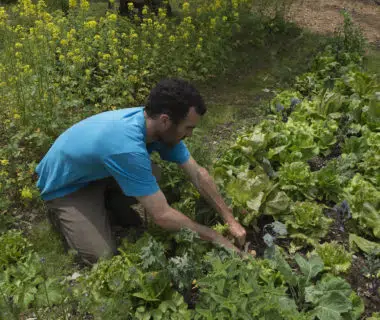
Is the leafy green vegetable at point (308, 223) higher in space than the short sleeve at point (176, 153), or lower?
lower

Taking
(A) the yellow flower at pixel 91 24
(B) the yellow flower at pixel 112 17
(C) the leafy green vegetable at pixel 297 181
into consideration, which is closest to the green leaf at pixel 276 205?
(C) the leafy green vegetable at pixel 297 181

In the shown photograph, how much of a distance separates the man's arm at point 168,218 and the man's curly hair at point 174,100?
22.6 inches

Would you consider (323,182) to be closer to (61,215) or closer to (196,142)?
(196,142)

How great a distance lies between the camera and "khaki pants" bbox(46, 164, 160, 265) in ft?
12.3

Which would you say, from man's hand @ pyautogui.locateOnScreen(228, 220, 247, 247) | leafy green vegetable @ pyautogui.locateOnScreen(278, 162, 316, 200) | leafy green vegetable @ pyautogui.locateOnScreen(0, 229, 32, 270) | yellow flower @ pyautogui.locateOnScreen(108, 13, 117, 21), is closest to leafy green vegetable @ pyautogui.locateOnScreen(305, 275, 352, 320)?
man's hand @ pyautogui.locateOnScreen(228, 220, 247, 247)

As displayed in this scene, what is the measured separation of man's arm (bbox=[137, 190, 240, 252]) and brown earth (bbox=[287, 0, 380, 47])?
7.25 m

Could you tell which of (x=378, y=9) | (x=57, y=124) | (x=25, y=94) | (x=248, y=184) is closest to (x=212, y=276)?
(x=248, y=184)

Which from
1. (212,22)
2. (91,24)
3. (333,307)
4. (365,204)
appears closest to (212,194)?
(333,307)

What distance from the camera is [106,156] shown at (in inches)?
131

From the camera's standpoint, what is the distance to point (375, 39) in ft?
30.9

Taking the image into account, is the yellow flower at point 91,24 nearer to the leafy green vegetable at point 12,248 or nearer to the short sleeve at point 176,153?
the short sleeve at point 176,153

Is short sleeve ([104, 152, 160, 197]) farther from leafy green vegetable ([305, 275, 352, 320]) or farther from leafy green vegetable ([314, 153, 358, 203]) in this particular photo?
leafy green vegetable ([314, 153, 358, 203])

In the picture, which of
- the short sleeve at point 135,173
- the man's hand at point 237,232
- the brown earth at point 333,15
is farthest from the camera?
the brown earth at point 333,15

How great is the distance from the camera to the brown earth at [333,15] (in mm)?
9805
